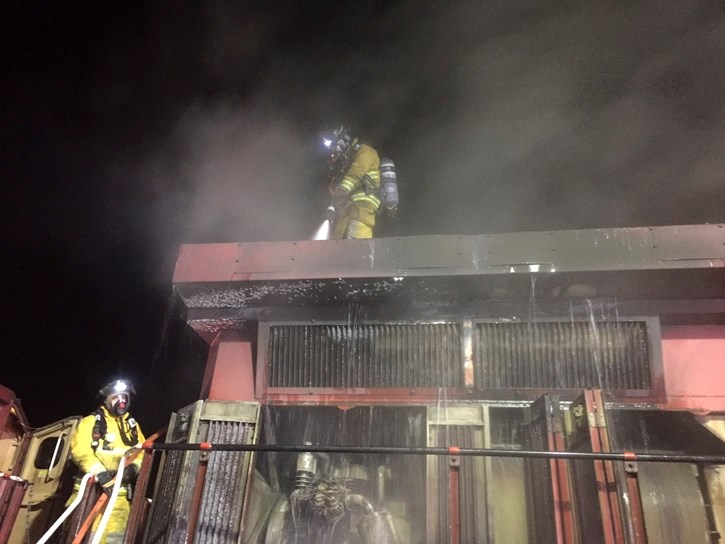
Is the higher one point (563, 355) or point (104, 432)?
point (563, 355)

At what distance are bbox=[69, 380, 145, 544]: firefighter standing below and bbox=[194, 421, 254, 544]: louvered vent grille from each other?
125cm

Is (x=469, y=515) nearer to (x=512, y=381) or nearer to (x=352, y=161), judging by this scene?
(x=512, y=381)

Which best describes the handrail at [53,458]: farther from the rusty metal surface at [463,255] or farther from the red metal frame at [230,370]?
the rusty metal surface at [463,255]

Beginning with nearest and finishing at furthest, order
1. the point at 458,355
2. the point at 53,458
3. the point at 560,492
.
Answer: the point at 560,492
the point at 458,355
the point at 53,458

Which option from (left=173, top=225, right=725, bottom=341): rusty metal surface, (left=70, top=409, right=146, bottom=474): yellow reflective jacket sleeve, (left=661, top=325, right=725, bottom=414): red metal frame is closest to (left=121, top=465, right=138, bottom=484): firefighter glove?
(left=70, top=409, right=146, bottom=474): yellow reflective jacket sleeve

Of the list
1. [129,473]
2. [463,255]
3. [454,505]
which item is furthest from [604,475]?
[129,473]

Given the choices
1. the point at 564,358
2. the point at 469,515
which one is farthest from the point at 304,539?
the point at 564,358

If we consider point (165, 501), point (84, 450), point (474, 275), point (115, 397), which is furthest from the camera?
point (115, 397)

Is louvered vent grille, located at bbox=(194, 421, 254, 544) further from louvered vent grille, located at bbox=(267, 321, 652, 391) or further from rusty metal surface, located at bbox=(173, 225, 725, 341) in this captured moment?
rusty metal surface, located at bbox=(173, 225, 725, 341)

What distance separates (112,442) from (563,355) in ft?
18.5

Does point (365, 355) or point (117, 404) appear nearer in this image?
point (365, 355)

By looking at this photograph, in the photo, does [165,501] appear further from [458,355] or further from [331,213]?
[331,213]

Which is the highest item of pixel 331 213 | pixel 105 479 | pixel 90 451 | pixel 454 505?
pixel 331 213

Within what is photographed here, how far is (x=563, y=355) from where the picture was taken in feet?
19.9
